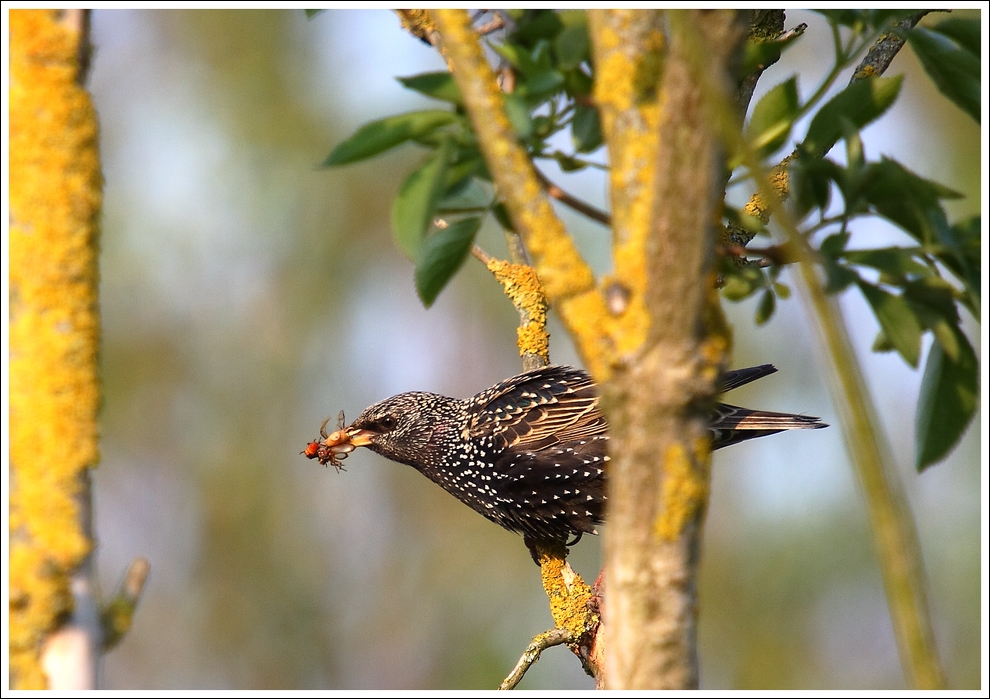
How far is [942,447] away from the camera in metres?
1.65

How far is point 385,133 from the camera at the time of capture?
1.49 meters

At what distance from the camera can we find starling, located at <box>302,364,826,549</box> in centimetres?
379

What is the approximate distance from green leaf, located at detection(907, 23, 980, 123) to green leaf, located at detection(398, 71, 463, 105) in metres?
0.96

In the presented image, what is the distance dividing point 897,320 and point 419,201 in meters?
0.82

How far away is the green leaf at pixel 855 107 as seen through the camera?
160 centimetres

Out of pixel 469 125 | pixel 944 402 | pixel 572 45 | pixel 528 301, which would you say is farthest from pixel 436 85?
pixel 528 301

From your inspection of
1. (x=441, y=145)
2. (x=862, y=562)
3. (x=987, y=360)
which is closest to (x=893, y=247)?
(x=987, y=360)

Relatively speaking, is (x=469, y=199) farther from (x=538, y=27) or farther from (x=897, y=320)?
(x=897, y=320)

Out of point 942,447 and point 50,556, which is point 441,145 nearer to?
point 50,556

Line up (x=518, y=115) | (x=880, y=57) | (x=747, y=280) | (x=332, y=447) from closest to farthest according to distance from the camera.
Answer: (x=518, y=115) < (x=747, y=280) < (x=880, y=57) < (x=332, y=447)

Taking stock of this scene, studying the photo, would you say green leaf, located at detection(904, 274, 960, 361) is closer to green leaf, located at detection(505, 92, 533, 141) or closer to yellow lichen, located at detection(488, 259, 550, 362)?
green leaf, located at detection(505, 92, 533, 141)

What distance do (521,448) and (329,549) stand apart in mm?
5907

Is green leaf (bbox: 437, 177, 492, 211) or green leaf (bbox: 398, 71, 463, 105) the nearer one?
green leaf (bbox: 398, 71, 463, 105)

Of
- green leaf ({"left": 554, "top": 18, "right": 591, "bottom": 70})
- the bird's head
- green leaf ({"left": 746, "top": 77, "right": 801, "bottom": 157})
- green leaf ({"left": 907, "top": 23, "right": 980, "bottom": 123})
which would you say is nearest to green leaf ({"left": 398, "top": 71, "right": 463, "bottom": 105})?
green leaf ({"left": 554, "top": 18, "right": 591, "bottom": 70})
